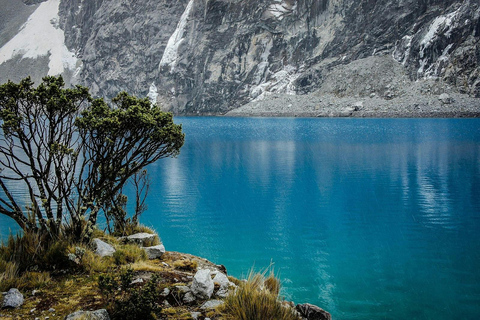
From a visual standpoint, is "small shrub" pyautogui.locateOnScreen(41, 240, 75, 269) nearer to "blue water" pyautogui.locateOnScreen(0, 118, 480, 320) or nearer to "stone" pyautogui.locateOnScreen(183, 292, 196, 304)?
"stone" pyautogui.locateOnScreen(183, 292, 196, 304)

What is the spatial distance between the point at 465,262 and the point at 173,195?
16174 mm

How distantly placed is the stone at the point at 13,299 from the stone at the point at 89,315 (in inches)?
44.4

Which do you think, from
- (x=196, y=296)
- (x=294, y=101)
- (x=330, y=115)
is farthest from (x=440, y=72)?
(x=196, y=296)

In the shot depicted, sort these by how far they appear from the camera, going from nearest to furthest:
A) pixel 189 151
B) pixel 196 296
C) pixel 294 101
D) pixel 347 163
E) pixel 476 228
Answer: pixel 196 296 < pixel 476 228 < pixel 347 163 < pixel 189 151 < pixel 294 101

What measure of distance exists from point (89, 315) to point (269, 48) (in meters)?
170

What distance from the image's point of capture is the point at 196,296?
624cm

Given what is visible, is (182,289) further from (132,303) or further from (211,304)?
(132,303)

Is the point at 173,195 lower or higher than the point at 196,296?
lower

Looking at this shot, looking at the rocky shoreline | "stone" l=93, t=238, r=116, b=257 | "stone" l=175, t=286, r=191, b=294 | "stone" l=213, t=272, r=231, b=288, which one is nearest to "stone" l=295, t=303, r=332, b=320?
the rocky shoreline

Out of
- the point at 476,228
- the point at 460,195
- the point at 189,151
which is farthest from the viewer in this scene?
the point at 189,151

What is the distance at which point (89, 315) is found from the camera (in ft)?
16.4

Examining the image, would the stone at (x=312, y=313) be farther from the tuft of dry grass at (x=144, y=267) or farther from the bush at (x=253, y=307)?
the tuft of dry grass at (x=144, y=267)

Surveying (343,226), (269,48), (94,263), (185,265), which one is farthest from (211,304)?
(269,48)

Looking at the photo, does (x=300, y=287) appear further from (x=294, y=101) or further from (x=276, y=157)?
(x=294, y=101)
